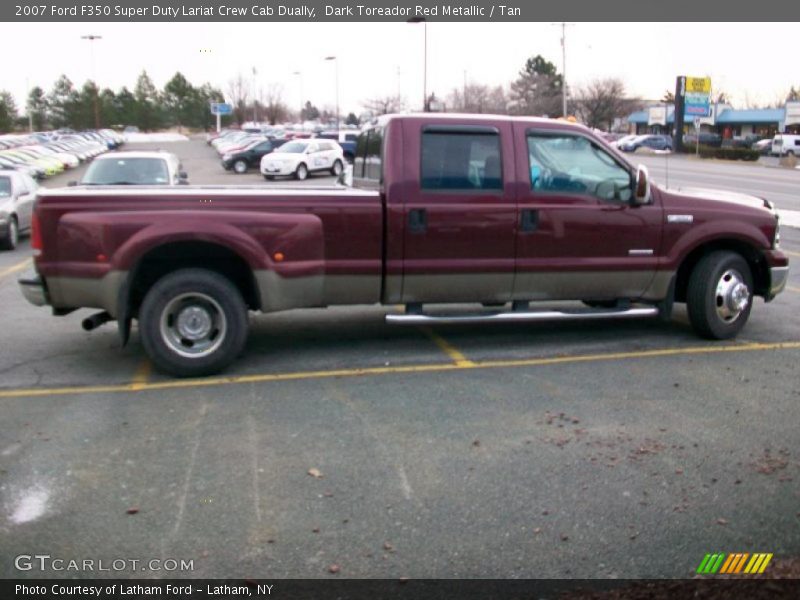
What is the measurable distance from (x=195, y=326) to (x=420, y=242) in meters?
1.95

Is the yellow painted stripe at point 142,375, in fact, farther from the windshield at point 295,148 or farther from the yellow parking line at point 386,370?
the windshield at point 295,148

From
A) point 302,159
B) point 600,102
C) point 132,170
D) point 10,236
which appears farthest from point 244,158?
point 10,236

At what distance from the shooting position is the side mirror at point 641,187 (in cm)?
695

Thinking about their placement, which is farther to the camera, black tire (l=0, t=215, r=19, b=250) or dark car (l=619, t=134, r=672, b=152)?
dark car (l=619, t=134, r=672, b=152)

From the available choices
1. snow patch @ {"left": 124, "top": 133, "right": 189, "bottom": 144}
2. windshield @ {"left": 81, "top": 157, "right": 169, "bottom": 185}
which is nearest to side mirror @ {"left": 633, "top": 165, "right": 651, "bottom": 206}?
windshield @ {"left": 81, "top": 157, "right": 169, "bottom": 185}

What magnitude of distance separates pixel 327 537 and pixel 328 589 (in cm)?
45

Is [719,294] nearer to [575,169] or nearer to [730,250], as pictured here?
[730,250]

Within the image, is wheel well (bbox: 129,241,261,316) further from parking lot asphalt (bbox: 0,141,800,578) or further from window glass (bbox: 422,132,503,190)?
window glass (bbox: 422,132,503,190)

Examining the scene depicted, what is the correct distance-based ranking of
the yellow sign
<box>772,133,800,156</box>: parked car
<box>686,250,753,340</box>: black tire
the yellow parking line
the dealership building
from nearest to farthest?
the yellow parking line, <box>686,250,753,340</box>: black tire, <box>772,133,800,156</box>: parked car, the yellow sign, the dealership building

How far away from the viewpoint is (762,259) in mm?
7625

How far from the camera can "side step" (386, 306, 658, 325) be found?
272 inches

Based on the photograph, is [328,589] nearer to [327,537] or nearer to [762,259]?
[327,537]

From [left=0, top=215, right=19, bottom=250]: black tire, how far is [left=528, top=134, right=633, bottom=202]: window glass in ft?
37.0

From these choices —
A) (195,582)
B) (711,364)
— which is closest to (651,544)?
(195,582)
